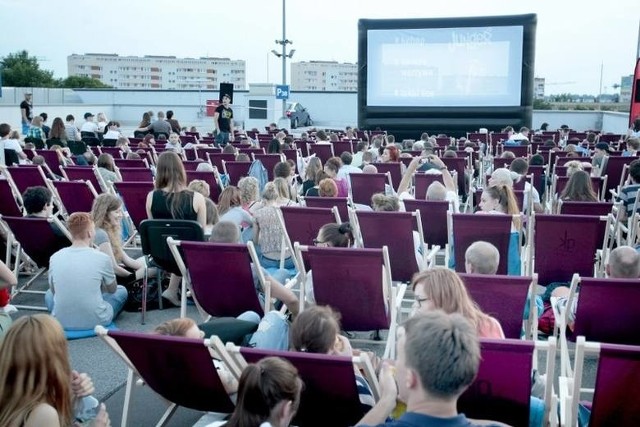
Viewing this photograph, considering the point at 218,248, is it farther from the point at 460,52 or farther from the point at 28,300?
the point at 460,52

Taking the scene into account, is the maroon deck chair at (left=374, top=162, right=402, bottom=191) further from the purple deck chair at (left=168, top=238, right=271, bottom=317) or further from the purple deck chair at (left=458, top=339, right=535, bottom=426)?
the purple deck chair at (left=458, top=339, right=535, bottom=426)

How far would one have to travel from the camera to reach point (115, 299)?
17.7 feet

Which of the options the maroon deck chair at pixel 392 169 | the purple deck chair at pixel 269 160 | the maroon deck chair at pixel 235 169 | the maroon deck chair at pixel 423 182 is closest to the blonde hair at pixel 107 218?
the maroon deck chair at pixel 423 182

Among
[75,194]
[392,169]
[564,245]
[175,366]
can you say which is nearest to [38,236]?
[75,194]

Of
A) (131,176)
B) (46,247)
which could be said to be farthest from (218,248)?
(131,176)

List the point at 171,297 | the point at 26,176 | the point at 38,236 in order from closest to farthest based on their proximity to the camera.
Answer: the point at 38,236, the point at 171,297, the point at 26,176

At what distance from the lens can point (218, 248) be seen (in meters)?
4.52

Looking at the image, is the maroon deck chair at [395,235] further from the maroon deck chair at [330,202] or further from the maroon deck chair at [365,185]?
the maroon deck chair at [365,185]

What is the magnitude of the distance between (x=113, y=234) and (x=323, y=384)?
338 centimetres

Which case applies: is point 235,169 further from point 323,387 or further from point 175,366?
point 323,387

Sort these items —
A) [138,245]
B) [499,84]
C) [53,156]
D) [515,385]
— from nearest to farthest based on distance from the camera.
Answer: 1. [515,385]
2. [138,245]
3. [53,156]
4. [499,84]

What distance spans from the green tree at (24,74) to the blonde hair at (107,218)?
148 feet

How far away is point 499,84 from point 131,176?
1509 centimetres

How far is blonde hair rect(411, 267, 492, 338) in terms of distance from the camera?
315cm
